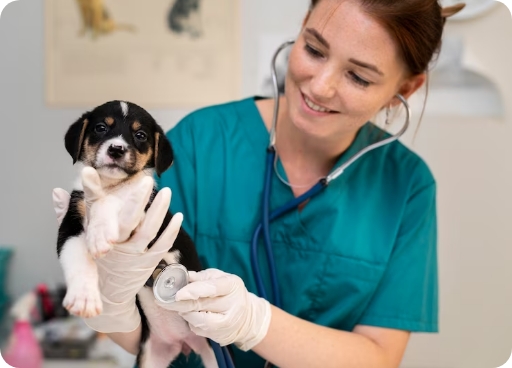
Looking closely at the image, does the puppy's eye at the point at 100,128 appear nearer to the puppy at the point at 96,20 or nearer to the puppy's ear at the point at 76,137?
the puppy's ear at the point at 76,137

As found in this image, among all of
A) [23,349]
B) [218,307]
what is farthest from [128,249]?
[23,349]

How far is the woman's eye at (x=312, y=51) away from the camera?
0.92 m

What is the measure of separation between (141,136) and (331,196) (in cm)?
58

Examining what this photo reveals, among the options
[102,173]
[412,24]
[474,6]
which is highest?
→ [474,6]

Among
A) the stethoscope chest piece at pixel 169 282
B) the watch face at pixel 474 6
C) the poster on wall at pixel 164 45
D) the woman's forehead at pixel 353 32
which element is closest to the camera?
the stethoscope chest piece at pixel 169 282

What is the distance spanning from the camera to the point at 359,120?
1010 millimetres

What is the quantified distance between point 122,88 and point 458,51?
1.09 m

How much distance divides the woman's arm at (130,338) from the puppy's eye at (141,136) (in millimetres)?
304

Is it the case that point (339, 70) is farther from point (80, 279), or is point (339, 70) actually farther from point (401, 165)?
point (80, 279)

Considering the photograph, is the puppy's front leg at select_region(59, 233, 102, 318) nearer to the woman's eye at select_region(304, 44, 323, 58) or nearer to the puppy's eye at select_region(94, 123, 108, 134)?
the puppy's eye at select_region(94, 123, 108, 134)

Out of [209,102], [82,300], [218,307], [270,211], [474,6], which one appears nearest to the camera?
[82,300]

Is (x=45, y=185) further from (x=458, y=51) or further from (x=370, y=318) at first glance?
(x=458, y=51)

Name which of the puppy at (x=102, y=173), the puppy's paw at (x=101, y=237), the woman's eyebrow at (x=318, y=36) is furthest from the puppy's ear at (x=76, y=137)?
the woman's eyebrow at (x=318, y=36)

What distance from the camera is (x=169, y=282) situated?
63cm
